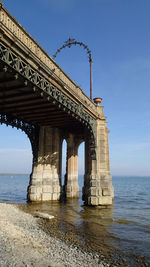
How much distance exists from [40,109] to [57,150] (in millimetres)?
9016

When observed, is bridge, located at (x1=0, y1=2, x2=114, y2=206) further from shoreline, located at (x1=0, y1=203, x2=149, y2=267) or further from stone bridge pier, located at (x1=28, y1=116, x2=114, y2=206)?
shoreline, located at (x1=0, y1=203, x2=149, y2=267)

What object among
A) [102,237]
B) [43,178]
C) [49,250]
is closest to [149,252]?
[102,237]

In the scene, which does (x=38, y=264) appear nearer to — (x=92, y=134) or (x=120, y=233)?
(x=120, y=233)

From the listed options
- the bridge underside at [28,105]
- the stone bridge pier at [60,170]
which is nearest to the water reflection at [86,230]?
the stone bridge pier at [60,170]

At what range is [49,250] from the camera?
8.91 metres

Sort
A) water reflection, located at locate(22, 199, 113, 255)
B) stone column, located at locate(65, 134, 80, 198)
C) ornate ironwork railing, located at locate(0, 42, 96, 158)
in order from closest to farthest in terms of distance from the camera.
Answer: ornate ironwork railing, located at locate(0, 42, 96, 158)
water reflection, located at locate(22, 199, 113, 255)
stone column, located at locate(65, 134, 80, 198)

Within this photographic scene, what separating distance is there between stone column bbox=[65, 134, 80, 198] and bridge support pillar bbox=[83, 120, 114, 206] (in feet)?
18.9

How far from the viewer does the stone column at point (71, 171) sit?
30.4 m

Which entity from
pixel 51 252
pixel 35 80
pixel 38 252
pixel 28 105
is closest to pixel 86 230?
pixel 51 252

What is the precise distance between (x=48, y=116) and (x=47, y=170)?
7.58 meters

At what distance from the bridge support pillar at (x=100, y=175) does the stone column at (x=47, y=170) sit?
4.47 metres

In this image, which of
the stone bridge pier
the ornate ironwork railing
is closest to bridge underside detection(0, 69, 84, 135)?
the ornate ironwork railing

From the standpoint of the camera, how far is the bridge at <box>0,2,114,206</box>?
11.5 metres

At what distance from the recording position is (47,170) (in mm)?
26250
